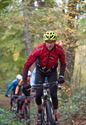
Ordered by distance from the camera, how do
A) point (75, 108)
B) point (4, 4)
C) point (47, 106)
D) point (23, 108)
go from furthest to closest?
point (4, 4) < point (23, 108) < point (75, 108) < point (47, 106)

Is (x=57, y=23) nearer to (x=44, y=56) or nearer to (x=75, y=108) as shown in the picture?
(x=75, y=108)

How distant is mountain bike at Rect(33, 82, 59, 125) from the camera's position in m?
8.03

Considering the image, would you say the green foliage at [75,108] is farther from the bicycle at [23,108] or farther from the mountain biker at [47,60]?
the mountain biker at [47,60]

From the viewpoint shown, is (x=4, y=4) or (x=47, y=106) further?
Answer: (x=4, y=4)

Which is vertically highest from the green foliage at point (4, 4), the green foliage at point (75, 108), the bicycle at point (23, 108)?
the green foliage at point (4, 4)

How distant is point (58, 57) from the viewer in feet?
27.4

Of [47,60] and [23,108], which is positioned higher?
[47,60]

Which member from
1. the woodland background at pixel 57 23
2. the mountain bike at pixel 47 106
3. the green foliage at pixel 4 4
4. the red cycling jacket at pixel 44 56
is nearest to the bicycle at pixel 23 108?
the woodland background at pixel 57 23

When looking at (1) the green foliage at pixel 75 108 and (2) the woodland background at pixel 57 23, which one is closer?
(1) the green foliage at pixel 75 108

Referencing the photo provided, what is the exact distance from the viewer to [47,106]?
823cm

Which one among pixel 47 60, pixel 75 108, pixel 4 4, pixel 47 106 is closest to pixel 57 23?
pixel 4 4

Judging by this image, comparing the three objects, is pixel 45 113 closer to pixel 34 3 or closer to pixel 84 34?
pixel 84 34

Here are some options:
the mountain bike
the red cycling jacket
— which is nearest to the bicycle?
the mountain bike

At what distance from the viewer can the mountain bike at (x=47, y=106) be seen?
8028mm
